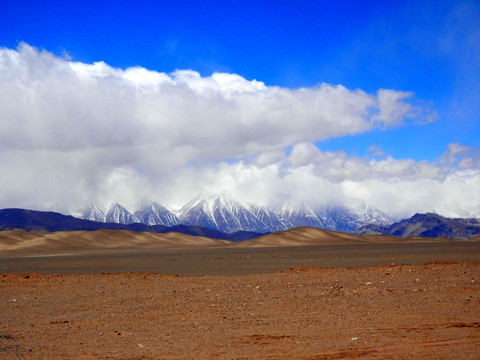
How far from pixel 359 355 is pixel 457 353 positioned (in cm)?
190

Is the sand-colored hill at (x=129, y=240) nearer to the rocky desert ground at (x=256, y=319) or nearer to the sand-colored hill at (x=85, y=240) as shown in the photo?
the sand-colored hill at (x=85, y=240)

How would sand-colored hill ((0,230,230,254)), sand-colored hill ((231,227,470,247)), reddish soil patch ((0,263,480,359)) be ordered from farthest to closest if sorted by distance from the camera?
1. sand-colored hill ((231,227,470,247))
2. sand-colored hill ((0,230,230,254))
3. reddish soil patch ((0,263,480,359))

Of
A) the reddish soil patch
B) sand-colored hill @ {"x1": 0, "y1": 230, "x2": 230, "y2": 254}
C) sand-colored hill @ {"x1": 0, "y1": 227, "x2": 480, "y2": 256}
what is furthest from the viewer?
sand-colored hill @ {"x1": 0, "y1": 227, "x2": 480, "y2": 256}

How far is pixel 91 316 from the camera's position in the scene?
57.0 feet

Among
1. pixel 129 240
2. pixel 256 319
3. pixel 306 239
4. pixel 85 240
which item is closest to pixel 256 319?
pixel 256 319

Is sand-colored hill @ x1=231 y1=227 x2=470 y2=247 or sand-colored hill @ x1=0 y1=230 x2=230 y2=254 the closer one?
sand-colored hill @ x1=0 y1=230 x2=230 y2=254

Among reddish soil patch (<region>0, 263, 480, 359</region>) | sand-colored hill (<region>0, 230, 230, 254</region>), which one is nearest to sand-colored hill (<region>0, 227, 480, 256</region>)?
sand-colored hill (<region>0, 230, 230, 254</region>)

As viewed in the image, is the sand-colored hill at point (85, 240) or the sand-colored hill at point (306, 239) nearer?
the sand-colored hill at point (85, 240)

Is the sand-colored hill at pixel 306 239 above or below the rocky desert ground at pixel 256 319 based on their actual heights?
above

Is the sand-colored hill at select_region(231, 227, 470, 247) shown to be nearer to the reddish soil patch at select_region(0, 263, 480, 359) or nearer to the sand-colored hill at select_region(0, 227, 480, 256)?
the sand-colored hill at select_region(0, 227, 480, 256)

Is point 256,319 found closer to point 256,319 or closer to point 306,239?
point 256,319

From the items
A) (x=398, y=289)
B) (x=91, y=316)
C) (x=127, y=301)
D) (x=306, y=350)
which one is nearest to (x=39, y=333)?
(x=91, y=316)

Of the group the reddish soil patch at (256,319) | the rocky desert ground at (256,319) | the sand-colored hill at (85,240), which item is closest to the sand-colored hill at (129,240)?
the sand-colored hill at (85,240)

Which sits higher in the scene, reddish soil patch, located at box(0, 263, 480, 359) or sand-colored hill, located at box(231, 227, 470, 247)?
sand-colored hill, located at box(231, 227, 470, 247)
